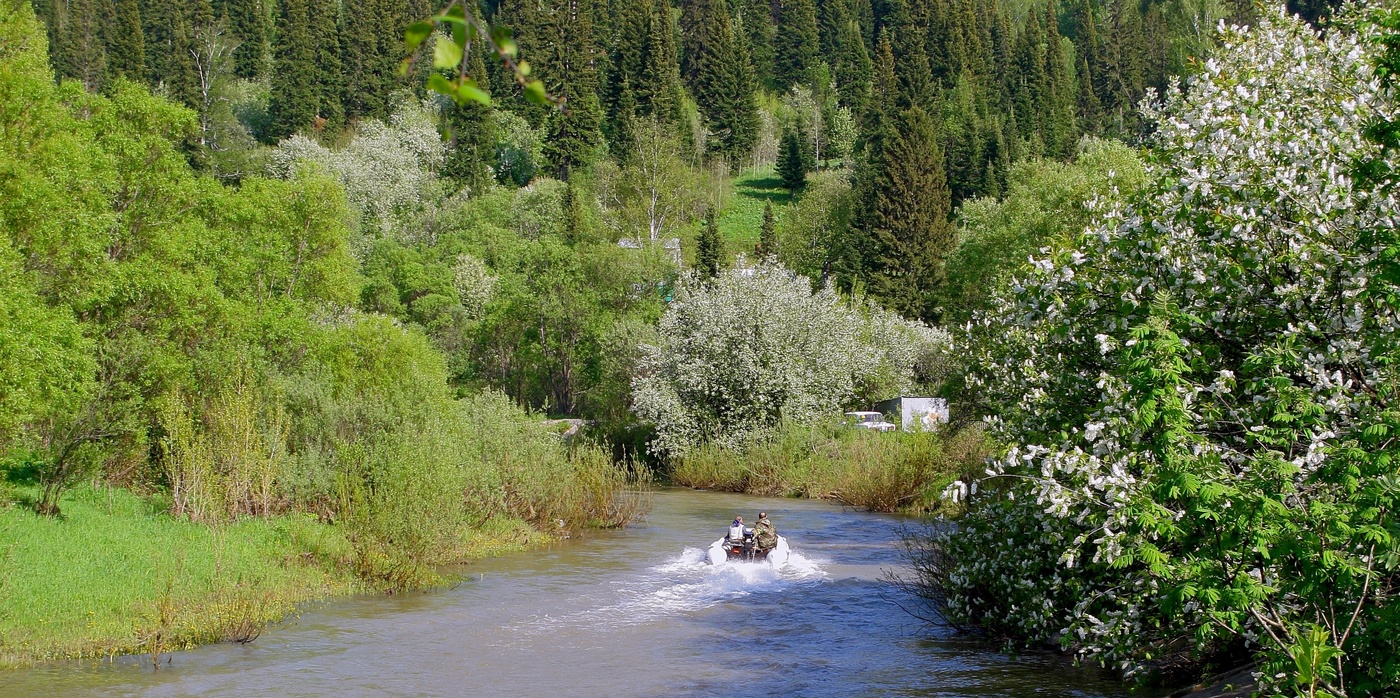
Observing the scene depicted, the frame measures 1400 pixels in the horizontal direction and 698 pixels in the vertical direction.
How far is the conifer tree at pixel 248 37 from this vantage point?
349 ft

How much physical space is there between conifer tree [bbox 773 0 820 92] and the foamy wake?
365 ft

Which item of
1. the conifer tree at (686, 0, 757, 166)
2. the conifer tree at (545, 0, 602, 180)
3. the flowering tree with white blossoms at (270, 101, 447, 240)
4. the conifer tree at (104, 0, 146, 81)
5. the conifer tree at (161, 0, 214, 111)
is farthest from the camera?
the conifer tree at (686, 0, 757, 166)

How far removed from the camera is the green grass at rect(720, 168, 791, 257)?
305 ft

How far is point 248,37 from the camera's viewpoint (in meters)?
107

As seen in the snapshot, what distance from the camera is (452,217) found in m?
71.6

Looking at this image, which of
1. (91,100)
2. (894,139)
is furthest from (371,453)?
(894,139)

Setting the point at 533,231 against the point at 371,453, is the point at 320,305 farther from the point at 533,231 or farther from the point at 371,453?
the point at 533,231

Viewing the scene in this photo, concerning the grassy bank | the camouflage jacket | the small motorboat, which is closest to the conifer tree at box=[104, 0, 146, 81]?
the grassy bank

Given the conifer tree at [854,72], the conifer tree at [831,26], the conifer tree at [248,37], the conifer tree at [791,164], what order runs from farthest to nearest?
the conifer tree at [831,26]
the conifer tree at [854,72]
the conifer tree at [248,37]
the conifer tree at [791,164]

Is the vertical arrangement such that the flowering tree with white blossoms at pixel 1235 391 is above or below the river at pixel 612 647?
above

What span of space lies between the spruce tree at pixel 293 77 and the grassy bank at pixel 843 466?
6394 centimetres

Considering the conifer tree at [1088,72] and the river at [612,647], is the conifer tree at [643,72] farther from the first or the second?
the river at [612,647]

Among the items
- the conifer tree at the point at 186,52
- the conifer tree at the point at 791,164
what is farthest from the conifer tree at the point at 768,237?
the conifer tree at the point at 186,52

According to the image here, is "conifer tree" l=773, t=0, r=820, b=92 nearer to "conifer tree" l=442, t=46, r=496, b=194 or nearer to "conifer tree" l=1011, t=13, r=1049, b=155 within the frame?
"conifer tree" l=1011, t=13, r=1049, b=155
